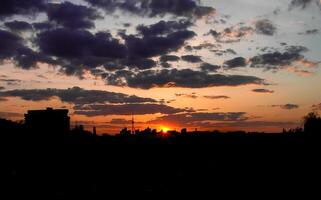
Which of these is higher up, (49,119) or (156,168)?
(49,119)

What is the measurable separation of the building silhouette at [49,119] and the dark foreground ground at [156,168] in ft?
11.5

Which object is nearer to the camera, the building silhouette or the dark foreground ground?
the dark foreground ground

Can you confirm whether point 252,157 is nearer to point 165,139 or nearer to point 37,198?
point 165,139

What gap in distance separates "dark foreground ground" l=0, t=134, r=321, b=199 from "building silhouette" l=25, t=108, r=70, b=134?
3.49m

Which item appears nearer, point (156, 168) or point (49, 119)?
point (156, 168)

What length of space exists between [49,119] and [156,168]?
11067 millimetres

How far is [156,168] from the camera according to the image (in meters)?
30.2

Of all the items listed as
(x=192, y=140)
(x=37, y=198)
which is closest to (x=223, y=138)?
(x=192, y=140)

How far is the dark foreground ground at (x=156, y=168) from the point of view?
26078 mm

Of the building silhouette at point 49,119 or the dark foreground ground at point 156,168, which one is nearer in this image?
the dark foreground ground at point 156,168

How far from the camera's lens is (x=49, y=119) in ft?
118

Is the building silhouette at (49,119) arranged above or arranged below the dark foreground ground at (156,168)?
above

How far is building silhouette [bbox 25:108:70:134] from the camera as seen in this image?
35312 millimetres

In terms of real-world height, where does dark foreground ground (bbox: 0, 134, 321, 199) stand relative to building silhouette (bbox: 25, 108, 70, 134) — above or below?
below
